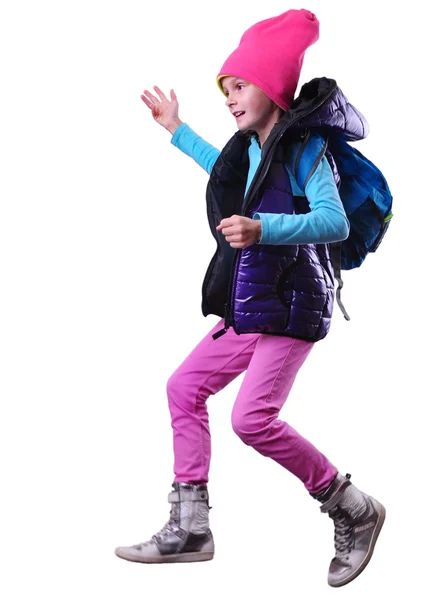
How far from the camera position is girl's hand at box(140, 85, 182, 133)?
4.81 meters

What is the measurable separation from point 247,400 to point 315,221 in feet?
2.32

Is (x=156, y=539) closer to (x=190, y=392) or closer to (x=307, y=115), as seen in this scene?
(x=190, y=392)

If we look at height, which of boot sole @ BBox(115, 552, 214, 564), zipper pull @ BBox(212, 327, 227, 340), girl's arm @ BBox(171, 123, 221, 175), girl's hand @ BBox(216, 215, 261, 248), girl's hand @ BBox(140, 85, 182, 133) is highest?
girl's hand @ BBox(140, 85, 182, 133)

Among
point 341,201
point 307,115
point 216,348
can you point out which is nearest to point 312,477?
point 216,348

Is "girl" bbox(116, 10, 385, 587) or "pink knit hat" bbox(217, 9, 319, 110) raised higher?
"pink knit hat" bbox(217, 9, 319, 110)

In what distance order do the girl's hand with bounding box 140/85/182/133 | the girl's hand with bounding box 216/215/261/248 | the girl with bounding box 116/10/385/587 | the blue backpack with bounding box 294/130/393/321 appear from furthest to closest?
the girl's hand with bounding box 140/85/182/133
the blue backpack with bounding box 294/130/393/321
the girl with bounding box 116/10/385/587
the girl's hand with bounding box 216/215/261/248

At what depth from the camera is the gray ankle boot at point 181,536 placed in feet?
15.0

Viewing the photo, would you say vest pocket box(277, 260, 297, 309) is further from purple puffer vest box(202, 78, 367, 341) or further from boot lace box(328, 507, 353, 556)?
boot lace box(328, 507, 353, 556)

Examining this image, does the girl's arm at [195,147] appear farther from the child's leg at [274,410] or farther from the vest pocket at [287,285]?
the child's leg at [274,410]

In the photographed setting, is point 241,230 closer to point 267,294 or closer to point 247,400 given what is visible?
point 267,294

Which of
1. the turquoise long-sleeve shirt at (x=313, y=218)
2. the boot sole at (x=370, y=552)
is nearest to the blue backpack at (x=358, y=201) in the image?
the turquoise long-sleeve shirt at (x=313, y=218)

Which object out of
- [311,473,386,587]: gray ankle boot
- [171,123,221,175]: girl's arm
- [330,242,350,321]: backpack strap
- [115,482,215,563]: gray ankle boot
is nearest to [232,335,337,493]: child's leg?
[311,473,386,587]: gray ankle boot

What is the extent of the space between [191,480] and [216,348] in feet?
1.65

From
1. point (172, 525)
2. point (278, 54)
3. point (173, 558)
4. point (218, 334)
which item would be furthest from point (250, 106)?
point (173, 558)
